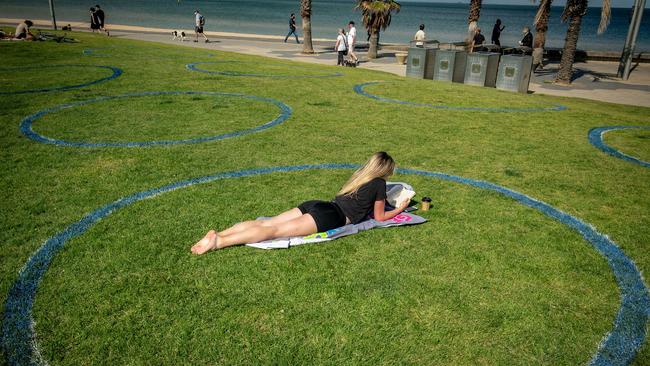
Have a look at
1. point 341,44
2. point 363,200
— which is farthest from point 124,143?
point 341,44

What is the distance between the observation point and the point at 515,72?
57.0 ft

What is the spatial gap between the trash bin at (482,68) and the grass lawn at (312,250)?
7.79m

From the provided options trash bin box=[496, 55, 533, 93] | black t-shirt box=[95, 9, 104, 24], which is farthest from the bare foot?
black t-shirt box=[95, 9, 104, 24]

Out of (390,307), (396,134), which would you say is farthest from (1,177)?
(396,134)

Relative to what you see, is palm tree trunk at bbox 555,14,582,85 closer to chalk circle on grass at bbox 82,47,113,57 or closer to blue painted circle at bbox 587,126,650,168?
blue painted circle at bbox 587,126,650,168

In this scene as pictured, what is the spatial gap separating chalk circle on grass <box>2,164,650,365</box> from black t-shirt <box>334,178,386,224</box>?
99.5 inches

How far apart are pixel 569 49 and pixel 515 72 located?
15.7 feet

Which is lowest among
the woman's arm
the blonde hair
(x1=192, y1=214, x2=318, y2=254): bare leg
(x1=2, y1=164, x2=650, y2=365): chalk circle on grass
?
(x1=2, y1=164, x2=650, y2=365): chalk circle on grass

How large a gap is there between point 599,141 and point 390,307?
27.9 ft

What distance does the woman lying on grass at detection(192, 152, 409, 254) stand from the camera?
498cm

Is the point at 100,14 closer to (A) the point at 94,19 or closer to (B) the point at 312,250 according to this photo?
(A) the point at 94,19

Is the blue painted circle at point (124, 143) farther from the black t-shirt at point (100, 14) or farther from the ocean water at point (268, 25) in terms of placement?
the ocean water at point (268, 25)

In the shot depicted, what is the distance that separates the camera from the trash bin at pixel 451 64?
743 inches

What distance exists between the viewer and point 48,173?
6.97 metres
